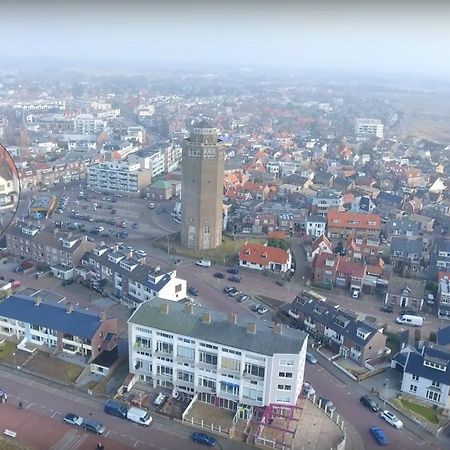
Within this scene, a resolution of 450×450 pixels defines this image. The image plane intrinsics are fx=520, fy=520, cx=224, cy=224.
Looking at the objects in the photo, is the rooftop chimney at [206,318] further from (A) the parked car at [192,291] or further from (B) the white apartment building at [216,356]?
(A) the parked car at [192,291]

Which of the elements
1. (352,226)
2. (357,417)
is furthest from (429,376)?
(352,226)

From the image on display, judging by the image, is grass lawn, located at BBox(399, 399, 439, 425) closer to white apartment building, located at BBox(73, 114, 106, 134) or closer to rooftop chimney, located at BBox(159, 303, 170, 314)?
rooftop chimney, located at BBox(159, 303, 170, 314)

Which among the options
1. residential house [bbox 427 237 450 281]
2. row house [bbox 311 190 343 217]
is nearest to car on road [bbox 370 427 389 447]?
residential house [bbox 427 237 450 281]

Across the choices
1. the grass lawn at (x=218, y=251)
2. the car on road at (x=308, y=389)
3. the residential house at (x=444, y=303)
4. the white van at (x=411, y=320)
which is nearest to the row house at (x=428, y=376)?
the car on road at (x=308, y=389)

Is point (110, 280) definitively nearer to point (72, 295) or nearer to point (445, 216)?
point (72, 295)

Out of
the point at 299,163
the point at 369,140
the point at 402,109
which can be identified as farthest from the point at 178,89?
the point at 299,163
